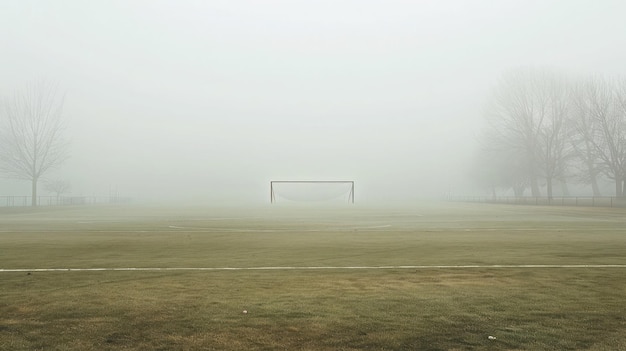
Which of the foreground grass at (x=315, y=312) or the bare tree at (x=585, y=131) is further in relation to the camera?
the bare tree at (x=585, y=131)

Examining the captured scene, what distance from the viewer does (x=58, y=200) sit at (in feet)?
243

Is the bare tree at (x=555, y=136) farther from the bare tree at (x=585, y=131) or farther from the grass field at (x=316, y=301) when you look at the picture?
the grass field at (x=316, y=301)

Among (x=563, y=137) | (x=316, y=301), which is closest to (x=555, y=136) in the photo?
(x=563, y=137)

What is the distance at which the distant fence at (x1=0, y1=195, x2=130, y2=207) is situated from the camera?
58.9 metres

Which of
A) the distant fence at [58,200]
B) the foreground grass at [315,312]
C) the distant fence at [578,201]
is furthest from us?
the distant fence at [58,200]

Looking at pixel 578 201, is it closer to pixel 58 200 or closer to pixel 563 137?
pixel 563 137

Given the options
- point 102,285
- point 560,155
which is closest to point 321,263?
point 102,285

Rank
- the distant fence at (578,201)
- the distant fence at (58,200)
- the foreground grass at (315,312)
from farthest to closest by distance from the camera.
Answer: the distant fence at (58,200), the distant fence at (578,201), the foreground grass at (315,312)

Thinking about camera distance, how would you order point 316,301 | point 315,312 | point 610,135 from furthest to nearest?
1. point 610,135
2. point 316,301
3. point 315,312

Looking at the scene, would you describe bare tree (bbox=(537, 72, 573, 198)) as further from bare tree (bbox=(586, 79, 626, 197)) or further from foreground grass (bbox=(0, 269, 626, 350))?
foreground grass (bbox=(0, 269, 626, 350))

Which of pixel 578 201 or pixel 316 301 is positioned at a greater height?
pixel 316 301

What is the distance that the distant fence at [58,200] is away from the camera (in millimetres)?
58906

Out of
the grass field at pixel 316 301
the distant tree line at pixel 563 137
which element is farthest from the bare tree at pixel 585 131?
the grass field at pixel 316 301

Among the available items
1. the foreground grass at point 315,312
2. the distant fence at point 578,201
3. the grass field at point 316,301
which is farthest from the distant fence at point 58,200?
the distant fence at point 578,201
